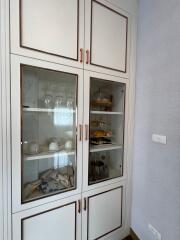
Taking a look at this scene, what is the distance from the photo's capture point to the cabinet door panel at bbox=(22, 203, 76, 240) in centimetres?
115

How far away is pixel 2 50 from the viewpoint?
980mm

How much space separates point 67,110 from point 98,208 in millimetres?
981

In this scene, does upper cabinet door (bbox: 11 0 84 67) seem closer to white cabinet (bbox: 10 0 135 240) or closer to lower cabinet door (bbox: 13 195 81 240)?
white cabinet (bbox: 10 0 135 240)

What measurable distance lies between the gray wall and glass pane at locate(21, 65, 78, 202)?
71 centimetres

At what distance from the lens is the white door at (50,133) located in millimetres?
1189

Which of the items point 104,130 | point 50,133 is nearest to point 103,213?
point 104,130

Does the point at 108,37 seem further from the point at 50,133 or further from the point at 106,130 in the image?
the point at 50,133

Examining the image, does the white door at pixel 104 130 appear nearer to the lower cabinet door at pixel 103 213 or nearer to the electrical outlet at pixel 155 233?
the lower cabinet door at pixel 103 213

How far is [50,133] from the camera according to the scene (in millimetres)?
1439

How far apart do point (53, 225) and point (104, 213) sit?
54cm

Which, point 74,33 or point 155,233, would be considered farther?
point 155,233

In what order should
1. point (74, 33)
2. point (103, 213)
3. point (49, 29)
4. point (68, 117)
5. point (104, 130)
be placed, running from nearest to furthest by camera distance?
point (49, 29)
point (74, 33)
point (68, 117)
point (103, 213)
point (104, 130)

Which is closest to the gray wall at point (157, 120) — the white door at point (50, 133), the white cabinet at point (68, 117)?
the white cabinet at point (68, 117)

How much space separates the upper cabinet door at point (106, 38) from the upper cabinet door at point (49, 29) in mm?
90
